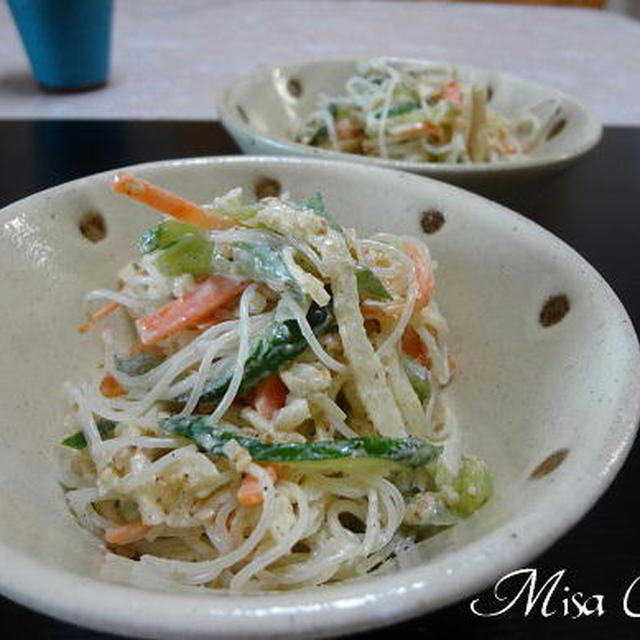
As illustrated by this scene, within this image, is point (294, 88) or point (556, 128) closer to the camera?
point (556, 128)

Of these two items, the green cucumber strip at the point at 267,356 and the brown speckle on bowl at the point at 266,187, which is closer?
the green cucumber strip at the point at 267,356

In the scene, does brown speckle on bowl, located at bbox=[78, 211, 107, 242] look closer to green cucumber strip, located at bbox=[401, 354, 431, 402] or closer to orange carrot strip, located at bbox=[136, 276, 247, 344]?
orange carrot strip, located at bbox=[136, 276, 247, 344]

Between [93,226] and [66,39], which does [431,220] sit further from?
[66,39]

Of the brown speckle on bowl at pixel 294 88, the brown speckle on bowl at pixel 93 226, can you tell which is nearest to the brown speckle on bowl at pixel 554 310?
the brown speckle on bowl at pixel 93 226

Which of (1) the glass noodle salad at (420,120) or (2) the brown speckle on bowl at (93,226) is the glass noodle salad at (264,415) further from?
(1) the glass noodle salad at (420,120)

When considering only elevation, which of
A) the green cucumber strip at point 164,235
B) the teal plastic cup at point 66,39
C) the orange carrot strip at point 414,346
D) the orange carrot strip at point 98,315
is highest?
the green cucumber strip at point 164,235

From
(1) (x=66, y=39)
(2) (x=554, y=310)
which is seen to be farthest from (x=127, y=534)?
(1) (x=66, y=39)

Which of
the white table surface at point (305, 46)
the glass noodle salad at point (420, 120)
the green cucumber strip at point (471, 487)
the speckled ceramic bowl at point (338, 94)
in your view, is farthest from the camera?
the white table surface at point (305, 46)
